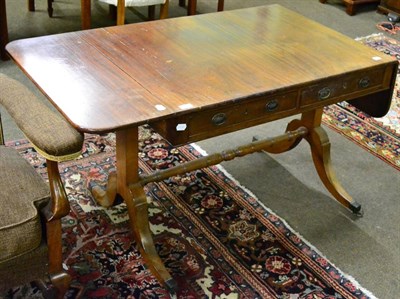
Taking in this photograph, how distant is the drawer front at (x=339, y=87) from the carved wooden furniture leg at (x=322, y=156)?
0.94ft

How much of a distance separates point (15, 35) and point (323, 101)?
7.23 ft

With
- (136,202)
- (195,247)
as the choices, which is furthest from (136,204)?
(195,247)

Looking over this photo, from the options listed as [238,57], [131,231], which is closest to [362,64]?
[238,57]

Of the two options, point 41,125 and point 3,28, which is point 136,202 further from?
point 3,28

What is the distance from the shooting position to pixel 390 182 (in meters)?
2.45

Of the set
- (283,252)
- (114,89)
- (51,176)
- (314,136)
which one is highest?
(114,89)

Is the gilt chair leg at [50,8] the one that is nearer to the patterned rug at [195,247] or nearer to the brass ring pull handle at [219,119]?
the patterned rug at [195,247]

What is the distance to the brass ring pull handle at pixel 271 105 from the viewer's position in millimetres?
1764

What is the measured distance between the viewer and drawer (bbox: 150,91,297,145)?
1612 mm

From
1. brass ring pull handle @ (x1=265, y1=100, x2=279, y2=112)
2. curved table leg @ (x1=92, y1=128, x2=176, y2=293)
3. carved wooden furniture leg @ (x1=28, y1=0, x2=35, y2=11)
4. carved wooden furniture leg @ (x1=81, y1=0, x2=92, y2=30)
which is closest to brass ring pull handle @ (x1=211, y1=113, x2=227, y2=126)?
brass ring pull handle @ (x1=265, y1=100, x2=279, y2=112)

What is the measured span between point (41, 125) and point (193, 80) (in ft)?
1.57

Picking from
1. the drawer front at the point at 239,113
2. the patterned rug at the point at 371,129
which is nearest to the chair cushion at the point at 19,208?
the drawer front at the point at 239,113

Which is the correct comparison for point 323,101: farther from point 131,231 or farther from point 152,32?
point 131,231

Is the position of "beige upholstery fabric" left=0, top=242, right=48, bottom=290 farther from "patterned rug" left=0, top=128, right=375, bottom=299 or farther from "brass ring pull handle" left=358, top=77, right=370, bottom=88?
"brass ring pull handle" left=358, top=77, right=370, bottom=88
